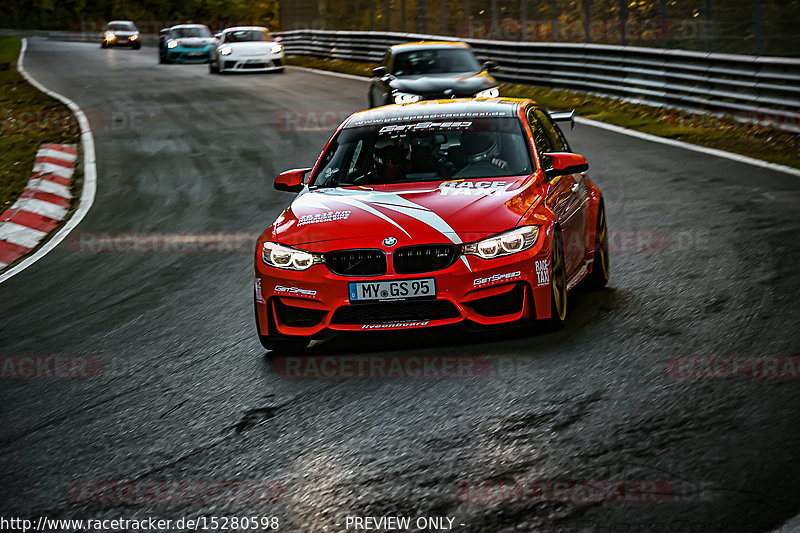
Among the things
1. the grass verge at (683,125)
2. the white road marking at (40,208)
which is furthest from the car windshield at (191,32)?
the white road marking at (40,208)

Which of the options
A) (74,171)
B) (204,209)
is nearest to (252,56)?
(74,171)

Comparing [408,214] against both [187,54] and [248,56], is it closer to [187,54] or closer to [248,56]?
[248,56]

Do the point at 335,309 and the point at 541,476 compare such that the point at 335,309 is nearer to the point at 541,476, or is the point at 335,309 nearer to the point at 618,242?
the point at 541,476

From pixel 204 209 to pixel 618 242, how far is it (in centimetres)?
554

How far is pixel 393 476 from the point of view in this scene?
16.2ft

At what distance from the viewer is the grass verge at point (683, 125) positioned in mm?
16109

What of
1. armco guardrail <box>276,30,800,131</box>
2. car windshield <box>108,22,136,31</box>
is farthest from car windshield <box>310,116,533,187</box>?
car windshield <box>108,22,136,31</box>

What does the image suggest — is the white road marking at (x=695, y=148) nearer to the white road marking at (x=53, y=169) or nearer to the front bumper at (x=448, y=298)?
the front bumper at (x=448, y=298)

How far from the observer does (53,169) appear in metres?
17.2

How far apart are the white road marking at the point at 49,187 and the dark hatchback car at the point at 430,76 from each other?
226 inches

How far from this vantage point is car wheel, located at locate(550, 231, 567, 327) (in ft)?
23.1

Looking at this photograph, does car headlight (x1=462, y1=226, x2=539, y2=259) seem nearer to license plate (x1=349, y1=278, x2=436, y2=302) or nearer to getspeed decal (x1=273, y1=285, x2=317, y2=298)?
license plate (x1=349, y1=278, x2=436, y2=302)

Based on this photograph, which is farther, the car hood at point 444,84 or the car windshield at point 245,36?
the car windshield at point 245,36

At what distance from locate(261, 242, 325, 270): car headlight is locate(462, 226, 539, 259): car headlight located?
929mm
